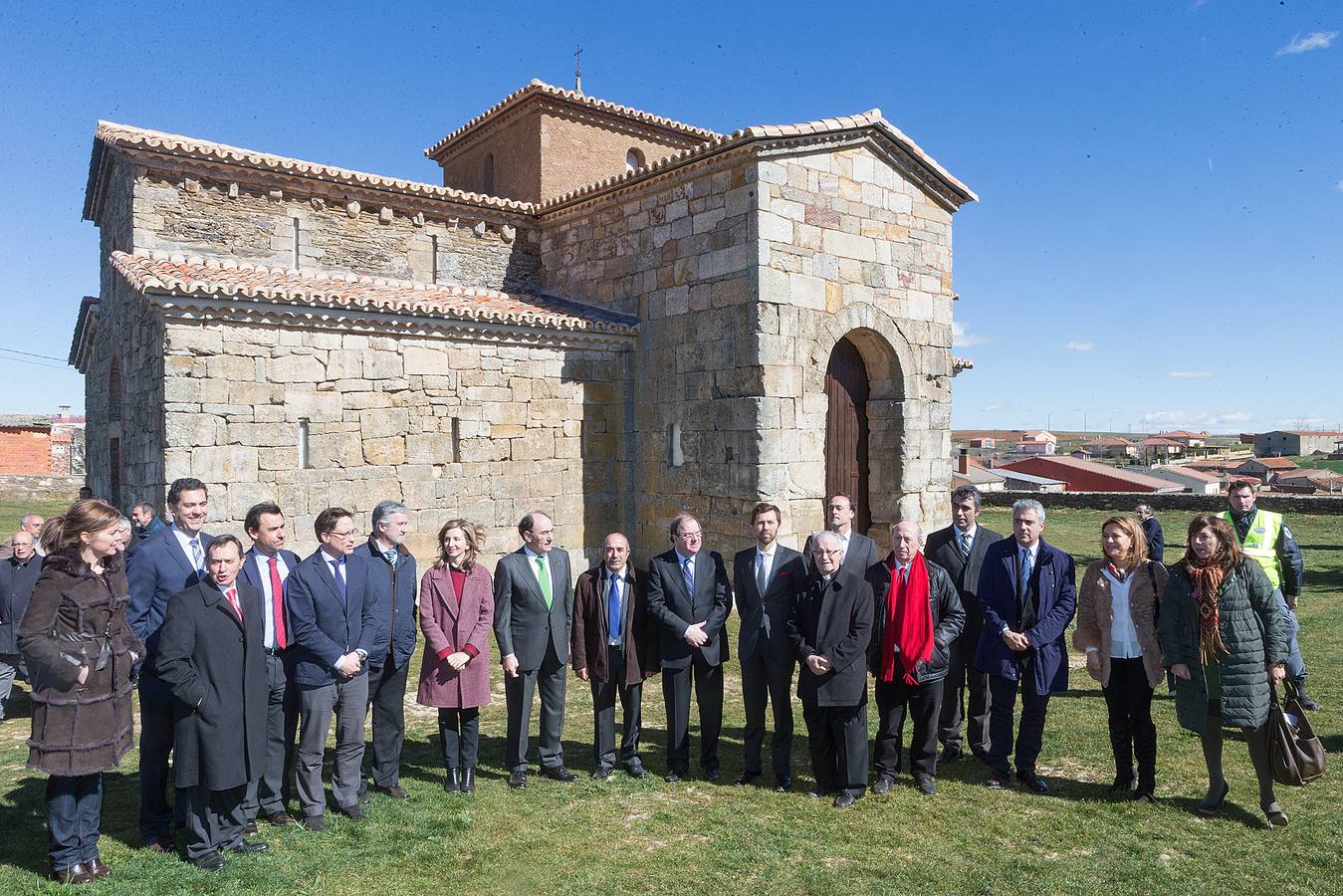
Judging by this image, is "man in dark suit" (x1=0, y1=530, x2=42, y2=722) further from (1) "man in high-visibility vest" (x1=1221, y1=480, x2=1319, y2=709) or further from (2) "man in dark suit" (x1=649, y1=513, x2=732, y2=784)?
(1) "man in high-visibility vest" (x1=1221, y1=480, x2=1319, y2=709)

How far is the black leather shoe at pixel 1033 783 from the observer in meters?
4.91

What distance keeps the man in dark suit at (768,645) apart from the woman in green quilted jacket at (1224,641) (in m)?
2.07

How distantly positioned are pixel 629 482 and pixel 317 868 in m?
7.51

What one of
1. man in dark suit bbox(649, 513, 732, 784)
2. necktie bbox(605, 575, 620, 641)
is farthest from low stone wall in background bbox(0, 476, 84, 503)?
man in dark suit bbox(649, 513, 732, 784)

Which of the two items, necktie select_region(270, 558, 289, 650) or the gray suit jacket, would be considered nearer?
necktie select_region(270, 558, 289, 650)

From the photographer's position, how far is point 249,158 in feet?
34.4

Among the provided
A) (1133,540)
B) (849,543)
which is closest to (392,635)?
(849,543)

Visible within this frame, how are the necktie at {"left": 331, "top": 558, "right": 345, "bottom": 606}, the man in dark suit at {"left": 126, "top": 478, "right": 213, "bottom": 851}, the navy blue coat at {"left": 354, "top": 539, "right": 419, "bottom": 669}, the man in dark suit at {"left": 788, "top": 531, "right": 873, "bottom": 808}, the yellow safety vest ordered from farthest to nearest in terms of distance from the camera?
1. the yellow safety vest
2. the man in dark suit at {"left": 788, "top": 531, "right": 873, "bottom": 808}
3. the navy blue coat at {"left": 354, "top": 539, "right": 419, "bottom": 669}
4. the necktie at {"left": 331, "top": 558, "right": 345, "bottom": 606}
5. the man in dark suit at {"left": 126, "top": 478, "right": 213, "bottom": 851}

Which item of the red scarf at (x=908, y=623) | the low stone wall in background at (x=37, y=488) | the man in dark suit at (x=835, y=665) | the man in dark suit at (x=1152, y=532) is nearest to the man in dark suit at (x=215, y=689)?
the man in dark suit at (x=835, y=665)

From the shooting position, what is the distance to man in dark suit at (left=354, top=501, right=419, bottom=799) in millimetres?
4703

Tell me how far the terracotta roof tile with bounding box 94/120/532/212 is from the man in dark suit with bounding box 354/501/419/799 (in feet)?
25.4

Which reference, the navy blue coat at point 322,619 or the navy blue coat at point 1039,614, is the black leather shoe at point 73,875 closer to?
the navy blue coat at point 322,619

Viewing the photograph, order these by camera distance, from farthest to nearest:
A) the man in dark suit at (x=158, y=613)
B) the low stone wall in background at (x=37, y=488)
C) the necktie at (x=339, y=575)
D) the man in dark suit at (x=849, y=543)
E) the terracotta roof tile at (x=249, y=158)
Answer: the low stone wall in background at (x=37, y=488), the terracotta roof tile at (x=249, y=158), the man in dark suit at (x=849, y=543), the necktie at (x=339, y=575), the man in dark suit at (x=158, y=613)

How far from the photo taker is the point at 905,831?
175 inches
